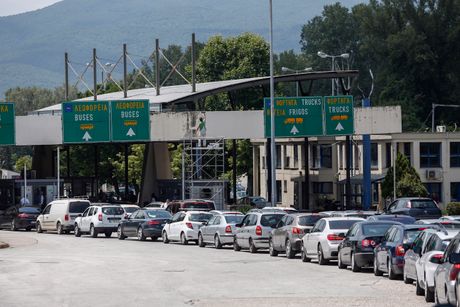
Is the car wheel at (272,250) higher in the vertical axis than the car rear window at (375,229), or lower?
lower

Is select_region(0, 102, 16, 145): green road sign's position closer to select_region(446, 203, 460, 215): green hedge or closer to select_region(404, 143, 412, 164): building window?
select_region(446, 203, 460, 215): green hedge

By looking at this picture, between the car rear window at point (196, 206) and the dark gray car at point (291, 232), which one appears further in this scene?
the car rear window at point (196, 206)

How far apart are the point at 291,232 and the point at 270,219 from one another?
3.88 metres

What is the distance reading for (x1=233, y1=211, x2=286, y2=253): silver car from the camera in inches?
1583

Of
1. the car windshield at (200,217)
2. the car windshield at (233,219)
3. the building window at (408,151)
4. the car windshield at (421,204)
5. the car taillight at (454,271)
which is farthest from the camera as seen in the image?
the building window at (408,151)

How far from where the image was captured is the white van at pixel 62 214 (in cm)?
5872

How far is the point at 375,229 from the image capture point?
3062cm

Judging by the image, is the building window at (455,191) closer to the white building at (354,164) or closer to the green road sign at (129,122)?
the white building at (354,164)

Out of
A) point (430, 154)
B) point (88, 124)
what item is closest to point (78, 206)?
point (88, 124)

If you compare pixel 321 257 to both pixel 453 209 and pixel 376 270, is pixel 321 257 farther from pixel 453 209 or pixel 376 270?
pixel 453 209

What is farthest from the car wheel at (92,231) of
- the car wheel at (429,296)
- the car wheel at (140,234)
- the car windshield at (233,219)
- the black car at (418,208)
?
the car wheel at (429,296)

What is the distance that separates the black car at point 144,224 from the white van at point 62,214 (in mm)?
6603

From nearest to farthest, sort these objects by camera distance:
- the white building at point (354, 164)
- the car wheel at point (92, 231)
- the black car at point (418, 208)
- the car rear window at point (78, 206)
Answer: the black car at point (418, 208) → the car wheel at point (92, 231) → the car rear window at point (78, 206) → the white building at point (354, 164)

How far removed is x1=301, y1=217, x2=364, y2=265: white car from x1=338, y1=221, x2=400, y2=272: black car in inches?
72.0
